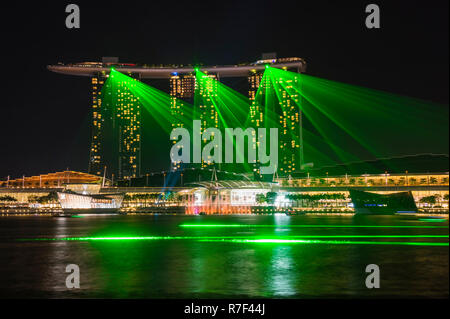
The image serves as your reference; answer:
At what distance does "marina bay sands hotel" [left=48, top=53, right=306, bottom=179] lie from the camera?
14109 centimetres

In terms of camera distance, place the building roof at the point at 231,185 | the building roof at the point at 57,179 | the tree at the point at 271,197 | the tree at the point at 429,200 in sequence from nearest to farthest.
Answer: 1. the tree at the point at 429,200
2. the tree at the point at 271,197
3. the building roof at the point at 231,185
4. the building roof at the point at 57,179

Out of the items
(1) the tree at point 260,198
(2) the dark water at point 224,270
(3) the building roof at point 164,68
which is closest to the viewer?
(2) the dark water at point 224,270

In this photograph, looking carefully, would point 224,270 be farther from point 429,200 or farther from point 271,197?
point 271,197

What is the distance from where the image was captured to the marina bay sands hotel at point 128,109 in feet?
463

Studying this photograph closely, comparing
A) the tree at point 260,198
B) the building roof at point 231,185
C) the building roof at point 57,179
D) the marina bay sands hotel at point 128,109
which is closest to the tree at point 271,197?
the tree at point 260,198

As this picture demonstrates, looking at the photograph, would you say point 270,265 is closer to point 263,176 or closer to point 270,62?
point 263,176

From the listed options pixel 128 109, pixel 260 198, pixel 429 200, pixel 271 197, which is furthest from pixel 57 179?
pixel 429 200

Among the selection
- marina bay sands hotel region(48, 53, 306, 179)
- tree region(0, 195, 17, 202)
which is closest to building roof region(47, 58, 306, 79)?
marina bay sands hotel region(48, 53, 306, 179)

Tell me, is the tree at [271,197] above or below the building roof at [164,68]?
below

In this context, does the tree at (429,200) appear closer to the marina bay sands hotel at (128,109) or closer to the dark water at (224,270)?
the marina bay sands hotel at (128,109)

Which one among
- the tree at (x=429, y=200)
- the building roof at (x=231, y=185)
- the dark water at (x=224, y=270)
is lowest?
the dark water at (x=224, y=270)

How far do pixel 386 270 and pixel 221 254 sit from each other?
288 inches

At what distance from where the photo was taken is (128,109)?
147m

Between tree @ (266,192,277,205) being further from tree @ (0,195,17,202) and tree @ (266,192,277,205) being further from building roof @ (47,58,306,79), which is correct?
tree @ (0,195,17,202)
